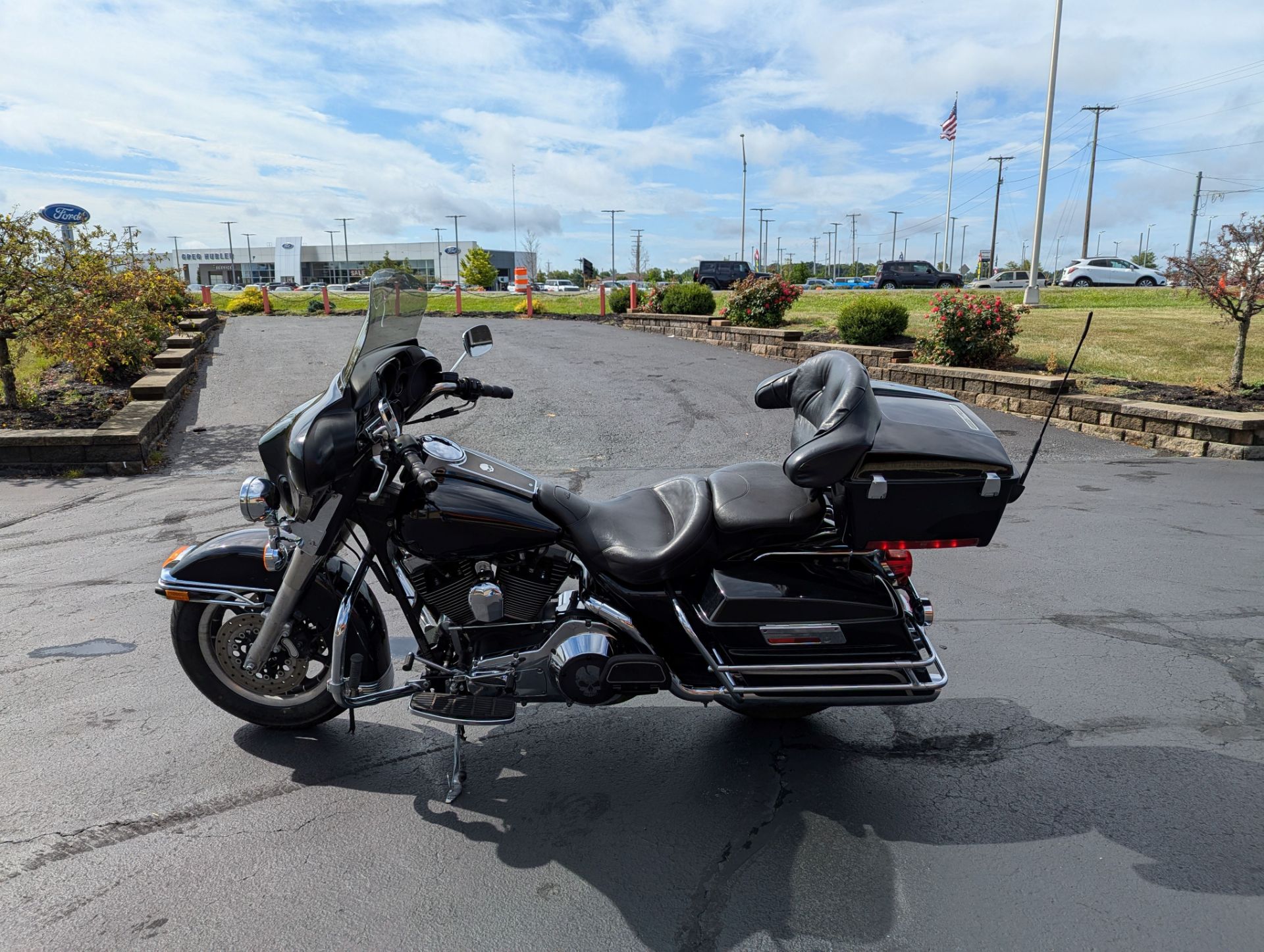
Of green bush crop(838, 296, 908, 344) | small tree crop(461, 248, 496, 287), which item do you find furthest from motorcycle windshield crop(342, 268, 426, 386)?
small tree crop(461, 248, 496, 287)

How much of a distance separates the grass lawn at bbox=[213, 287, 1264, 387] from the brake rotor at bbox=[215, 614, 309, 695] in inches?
431

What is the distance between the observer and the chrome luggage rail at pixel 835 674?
9.23ft

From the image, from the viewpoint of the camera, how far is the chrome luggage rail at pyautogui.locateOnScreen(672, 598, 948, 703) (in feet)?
9.23

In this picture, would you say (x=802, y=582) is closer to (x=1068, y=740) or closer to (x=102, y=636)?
(x=1068, y=740)

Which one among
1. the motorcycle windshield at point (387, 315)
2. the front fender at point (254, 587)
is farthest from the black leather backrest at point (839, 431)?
the front fender at point (254, 587)

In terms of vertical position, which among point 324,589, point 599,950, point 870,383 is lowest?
point 599,950

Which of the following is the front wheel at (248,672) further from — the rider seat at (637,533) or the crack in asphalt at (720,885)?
the crack in asphalt at (720,885)

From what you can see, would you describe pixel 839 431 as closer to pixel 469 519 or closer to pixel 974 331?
pixel 469 519

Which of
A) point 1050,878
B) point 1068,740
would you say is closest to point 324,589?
point 1050,878

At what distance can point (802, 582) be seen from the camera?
2.83 metres

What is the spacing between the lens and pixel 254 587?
10.2ft

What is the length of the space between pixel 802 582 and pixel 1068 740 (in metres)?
1.46

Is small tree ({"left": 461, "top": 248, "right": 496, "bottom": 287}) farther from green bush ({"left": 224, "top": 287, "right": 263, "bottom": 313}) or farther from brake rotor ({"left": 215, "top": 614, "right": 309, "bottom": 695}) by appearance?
brake rotor ({"left": 215, "top": 614, "right": 309, "bottom": 695})

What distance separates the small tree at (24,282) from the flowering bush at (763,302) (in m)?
11.3
